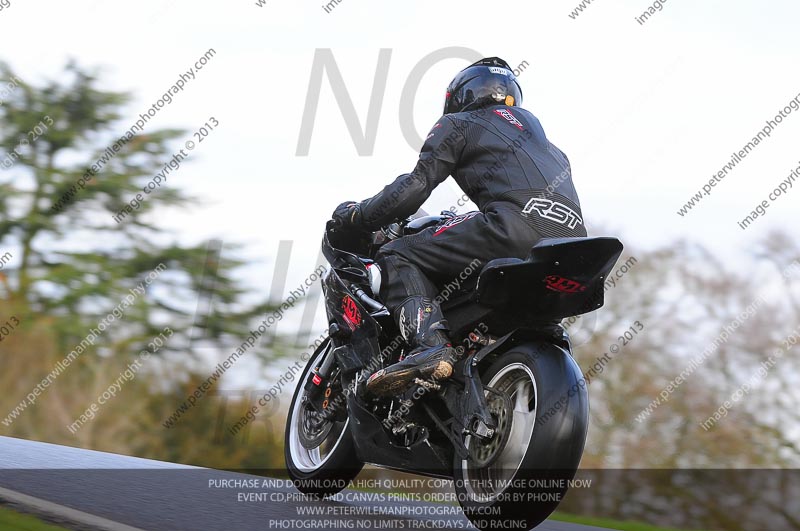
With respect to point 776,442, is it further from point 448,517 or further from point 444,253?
point 444,253

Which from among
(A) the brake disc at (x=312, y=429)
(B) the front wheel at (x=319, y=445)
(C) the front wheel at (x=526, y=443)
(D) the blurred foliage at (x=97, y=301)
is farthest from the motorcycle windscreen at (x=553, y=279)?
(D) the blurred foliage at (x=97, y=301)

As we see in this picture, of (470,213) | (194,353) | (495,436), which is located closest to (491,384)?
(495,436)

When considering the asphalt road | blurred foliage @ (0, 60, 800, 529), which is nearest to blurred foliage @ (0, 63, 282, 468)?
blurred foliage @ (0, 60, 800, 529)

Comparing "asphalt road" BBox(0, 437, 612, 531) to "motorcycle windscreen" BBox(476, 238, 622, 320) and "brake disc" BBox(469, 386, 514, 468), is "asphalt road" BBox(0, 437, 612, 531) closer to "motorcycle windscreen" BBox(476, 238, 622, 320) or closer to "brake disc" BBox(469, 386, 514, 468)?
"brake disc" BBox(469, 386, 514, 468)

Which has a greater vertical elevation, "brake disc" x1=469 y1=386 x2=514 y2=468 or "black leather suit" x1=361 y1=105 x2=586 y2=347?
"black leather suit" x1=361 y1=105 x2=586 y2=347

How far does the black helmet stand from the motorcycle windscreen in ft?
3.33

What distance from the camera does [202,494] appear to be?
186 inches

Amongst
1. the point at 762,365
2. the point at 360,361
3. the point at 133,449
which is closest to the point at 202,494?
the point at 360,361

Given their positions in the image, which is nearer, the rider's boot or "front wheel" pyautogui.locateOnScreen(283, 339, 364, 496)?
the rider's boot

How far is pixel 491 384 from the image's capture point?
3822 millimetres

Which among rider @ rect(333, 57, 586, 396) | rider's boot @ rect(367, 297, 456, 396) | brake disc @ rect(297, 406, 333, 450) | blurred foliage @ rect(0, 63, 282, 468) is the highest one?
rider @ rect(333, 57, 586, 396)

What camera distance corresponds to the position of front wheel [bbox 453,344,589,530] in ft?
11.4

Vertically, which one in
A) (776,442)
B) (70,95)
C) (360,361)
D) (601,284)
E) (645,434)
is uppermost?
(601,284)

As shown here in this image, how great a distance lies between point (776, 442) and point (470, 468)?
9.96 metres
